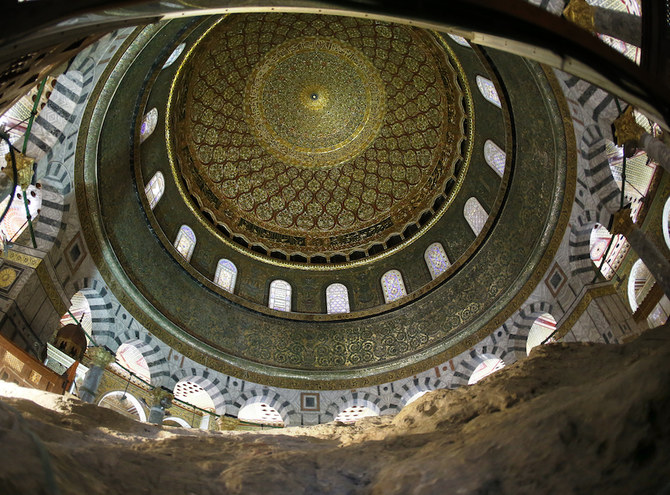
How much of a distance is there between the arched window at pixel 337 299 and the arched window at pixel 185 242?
4238mm

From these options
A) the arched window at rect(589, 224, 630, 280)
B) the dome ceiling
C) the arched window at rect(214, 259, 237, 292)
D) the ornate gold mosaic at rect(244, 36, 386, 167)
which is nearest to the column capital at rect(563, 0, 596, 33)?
the dome ceiling

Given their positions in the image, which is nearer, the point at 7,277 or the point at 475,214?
the point at 7,277

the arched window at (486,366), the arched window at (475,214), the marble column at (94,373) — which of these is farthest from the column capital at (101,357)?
the arched window at (475,214)

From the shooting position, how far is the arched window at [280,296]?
47.4 ft

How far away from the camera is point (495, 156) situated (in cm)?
1298

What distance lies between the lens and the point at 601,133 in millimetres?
9516

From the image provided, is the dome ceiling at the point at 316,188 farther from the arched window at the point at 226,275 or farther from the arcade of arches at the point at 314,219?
the arched window at the point at 226,275

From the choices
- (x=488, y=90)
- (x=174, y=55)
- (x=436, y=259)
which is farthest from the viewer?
(x=436, y=259)

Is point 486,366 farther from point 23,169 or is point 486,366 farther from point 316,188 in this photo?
point 23,169

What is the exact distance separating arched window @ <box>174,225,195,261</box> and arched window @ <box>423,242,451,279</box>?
22.1 feet

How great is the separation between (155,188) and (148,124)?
5.40ft

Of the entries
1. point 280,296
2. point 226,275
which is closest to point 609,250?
point 280,296

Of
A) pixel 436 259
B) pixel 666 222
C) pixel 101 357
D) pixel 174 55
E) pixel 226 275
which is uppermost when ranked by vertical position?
pixel 174 55

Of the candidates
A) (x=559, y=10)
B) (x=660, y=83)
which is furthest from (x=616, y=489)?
(x=559, y=10)
